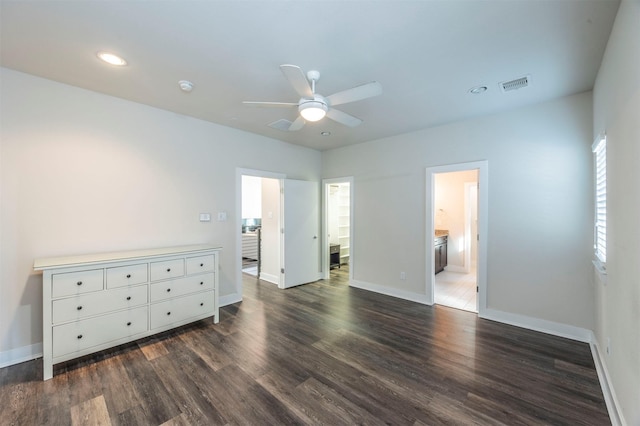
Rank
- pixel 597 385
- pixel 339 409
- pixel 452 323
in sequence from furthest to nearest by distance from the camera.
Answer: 1. pixel 452 323
2. pixel 597 385
3. pixel 339 409

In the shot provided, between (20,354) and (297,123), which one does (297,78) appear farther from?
(20,354)

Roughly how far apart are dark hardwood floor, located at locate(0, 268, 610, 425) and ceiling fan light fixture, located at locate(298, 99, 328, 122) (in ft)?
7.34

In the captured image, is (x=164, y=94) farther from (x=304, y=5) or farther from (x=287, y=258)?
(x=287, y=258)

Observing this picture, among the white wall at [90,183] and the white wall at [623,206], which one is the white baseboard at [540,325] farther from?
the white wall at [90,183]

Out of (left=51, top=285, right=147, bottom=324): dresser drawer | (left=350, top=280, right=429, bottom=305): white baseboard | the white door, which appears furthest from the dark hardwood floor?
the white door

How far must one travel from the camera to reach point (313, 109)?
2227mm

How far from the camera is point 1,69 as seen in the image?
7.93 ft

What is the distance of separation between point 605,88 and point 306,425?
11.4 feet

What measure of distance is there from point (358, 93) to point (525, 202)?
2.61 metres

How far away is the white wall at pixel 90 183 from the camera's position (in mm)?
2486

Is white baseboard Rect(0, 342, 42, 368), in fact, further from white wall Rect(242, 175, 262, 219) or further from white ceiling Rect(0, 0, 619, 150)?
white wall Rect(242, 175, 262, 219)

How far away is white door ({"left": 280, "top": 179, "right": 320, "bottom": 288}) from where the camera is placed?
4.89 metres

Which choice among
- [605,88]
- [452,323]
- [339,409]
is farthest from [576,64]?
[339,409]

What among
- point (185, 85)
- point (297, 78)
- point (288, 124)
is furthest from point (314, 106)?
point (185, 85)
